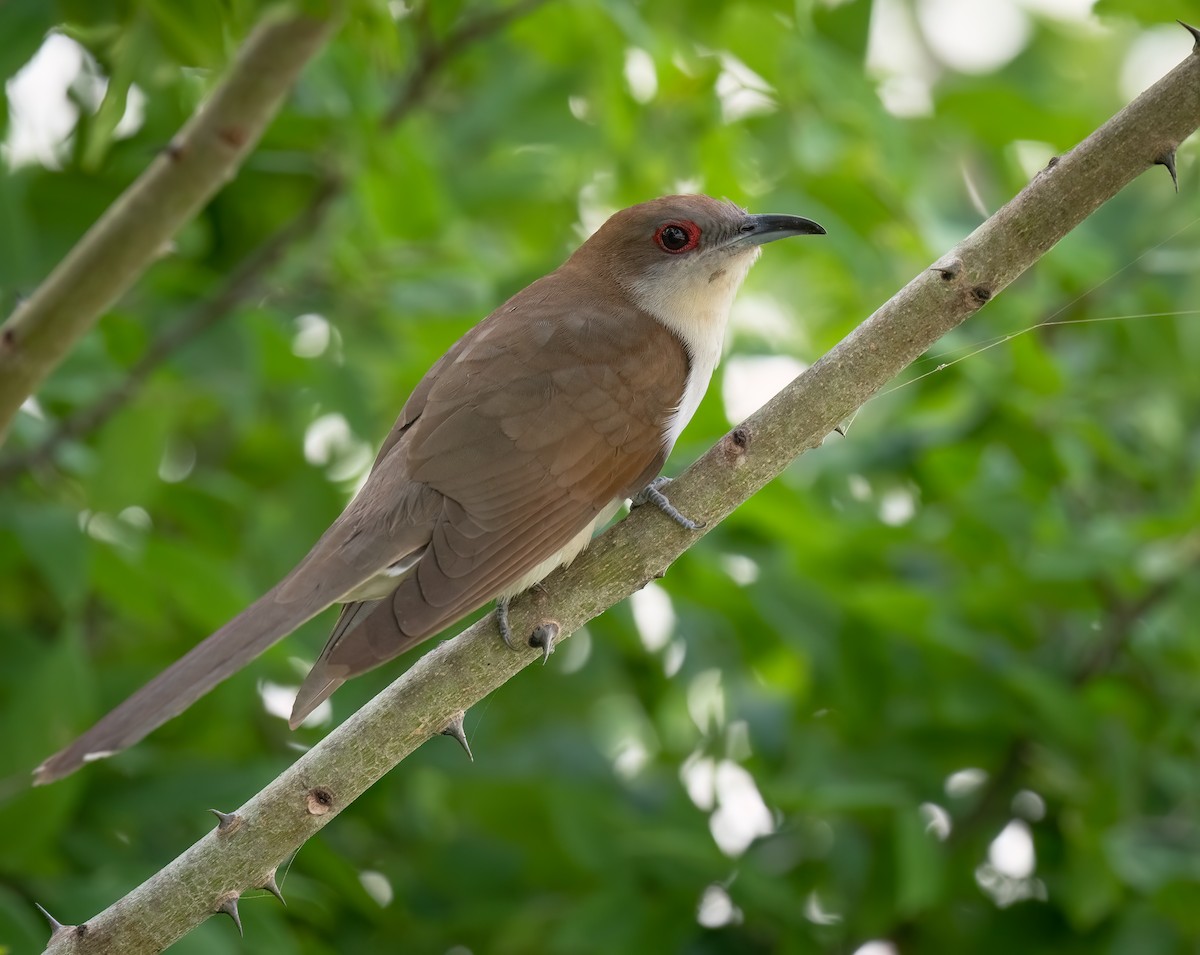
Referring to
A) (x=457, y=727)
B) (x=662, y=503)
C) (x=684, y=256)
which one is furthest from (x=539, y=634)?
(x=684, y=256)

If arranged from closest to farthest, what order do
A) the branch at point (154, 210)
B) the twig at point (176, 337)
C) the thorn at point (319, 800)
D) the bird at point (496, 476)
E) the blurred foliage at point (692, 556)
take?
the thorn at point (319, 800) < the bird at point (496, 476) < the branch at point (154, 210) < the blurred foliage at point (692, 556) < the twig at point (176, 337)

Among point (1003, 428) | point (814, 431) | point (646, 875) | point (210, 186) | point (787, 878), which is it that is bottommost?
point (787, 878)

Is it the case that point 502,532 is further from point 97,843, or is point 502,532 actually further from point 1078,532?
point 1078,532

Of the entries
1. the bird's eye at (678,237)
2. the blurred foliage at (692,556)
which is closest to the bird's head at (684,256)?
the bird's eye at (678,237)

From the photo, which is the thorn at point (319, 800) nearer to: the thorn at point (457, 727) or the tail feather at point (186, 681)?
the thorn at point (457, 727)

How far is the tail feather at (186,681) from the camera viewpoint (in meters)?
2.60

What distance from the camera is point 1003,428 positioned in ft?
12.5

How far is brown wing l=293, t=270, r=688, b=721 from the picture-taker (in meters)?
2.88

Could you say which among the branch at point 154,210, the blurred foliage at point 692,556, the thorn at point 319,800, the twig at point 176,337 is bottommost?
the blurred foliage at point 692,556

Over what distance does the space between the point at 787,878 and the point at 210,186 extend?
226cm

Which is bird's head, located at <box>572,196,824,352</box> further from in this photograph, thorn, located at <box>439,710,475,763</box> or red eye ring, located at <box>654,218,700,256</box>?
thorn, located at <box>439,710,475,763</box>

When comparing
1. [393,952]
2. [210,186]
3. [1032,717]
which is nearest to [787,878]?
[1032,717]

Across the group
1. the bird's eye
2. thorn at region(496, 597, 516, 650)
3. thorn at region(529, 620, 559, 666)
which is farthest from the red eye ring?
thorn at region(529, 620, 559, 666)

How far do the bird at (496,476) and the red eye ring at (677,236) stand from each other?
4 centimetres
